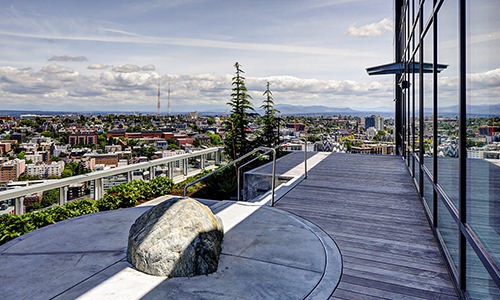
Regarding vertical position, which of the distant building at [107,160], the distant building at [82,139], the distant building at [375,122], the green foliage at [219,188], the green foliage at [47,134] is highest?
the distant building at [375,122]

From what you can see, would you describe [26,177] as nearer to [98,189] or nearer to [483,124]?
[98,189]

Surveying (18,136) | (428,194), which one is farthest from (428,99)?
(18,136)

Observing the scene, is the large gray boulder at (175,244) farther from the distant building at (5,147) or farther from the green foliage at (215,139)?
the green foliage at (215,139)

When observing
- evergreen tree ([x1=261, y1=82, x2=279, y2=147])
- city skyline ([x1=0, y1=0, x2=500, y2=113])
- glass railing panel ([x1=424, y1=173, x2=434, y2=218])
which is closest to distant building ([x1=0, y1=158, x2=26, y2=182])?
city skyline ([x1=0, y1=0, x2=500, y2=113])

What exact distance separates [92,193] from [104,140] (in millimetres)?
5678

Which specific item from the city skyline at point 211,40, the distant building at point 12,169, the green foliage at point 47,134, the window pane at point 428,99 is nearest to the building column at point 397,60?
the city skyline at point 211,40

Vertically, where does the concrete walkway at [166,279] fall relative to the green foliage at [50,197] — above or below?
below

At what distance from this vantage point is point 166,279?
3055 mm

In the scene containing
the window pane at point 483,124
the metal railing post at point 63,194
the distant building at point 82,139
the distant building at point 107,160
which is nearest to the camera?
the window pane at point 483,124

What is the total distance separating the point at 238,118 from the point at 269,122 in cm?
152

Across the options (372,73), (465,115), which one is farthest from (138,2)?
(465,115)

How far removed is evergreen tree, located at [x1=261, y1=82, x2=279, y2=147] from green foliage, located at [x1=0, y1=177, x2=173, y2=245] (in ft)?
16.0

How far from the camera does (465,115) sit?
8.49 feet

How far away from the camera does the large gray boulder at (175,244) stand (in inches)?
122
